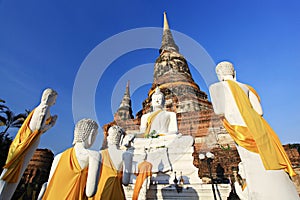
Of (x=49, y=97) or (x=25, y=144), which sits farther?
(x=49, y=97)

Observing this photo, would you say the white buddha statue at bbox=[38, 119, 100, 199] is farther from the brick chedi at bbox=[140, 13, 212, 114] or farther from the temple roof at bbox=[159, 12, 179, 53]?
the temple roof at bbox=[159, 12, 179, 53]

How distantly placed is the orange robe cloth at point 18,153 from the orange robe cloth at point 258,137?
2792mm

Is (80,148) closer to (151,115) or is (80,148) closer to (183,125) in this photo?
(151,115)

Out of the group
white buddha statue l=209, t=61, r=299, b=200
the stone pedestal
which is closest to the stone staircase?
the stone pedestal

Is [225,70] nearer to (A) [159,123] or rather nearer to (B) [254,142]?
(B) [254,142]

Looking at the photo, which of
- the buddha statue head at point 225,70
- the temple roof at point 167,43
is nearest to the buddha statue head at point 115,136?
the buddha statue head at point 225,70

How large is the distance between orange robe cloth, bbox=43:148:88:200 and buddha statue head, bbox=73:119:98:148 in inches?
9.1

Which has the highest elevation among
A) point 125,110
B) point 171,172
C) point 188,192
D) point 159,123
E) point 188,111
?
point 125,110

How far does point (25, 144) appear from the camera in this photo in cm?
264

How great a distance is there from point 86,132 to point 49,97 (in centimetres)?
134

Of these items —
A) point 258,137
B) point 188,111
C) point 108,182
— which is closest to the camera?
point 258,137

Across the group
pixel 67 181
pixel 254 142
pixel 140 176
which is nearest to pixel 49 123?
pixel 67 181

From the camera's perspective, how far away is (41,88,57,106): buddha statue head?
3003 millimetres

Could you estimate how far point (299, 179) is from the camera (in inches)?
180
